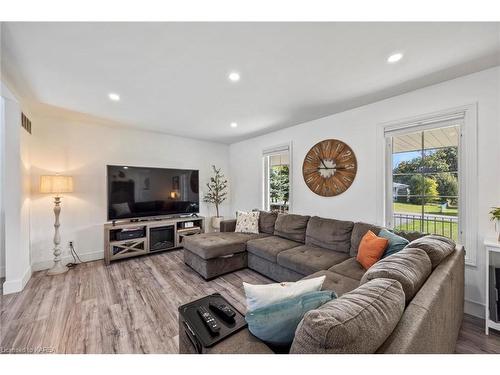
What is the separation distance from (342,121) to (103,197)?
4.18 m

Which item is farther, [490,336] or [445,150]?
[445,150]

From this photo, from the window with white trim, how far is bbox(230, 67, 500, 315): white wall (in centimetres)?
14

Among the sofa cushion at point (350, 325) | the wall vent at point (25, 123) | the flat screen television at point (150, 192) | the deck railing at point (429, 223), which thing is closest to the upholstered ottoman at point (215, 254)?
the flat screen television at point (150, 192)

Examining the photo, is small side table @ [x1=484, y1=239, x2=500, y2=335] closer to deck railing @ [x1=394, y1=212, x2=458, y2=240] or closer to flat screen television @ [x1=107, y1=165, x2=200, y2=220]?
deck railing @ [x1=394, y1=212, x2=458, y2=240]

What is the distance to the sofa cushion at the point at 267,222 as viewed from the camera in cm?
345

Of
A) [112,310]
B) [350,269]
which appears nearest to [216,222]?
[112,310]

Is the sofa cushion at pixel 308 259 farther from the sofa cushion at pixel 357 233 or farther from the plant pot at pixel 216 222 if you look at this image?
the plant pot at pixel 216 222

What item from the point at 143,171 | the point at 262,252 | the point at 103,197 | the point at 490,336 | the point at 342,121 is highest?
the point at 342,121

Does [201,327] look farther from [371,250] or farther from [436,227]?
[436,227]

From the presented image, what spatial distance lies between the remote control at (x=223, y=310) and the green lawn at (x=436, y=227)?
249 centimetres

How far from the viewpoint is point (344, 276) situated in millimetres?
1907
